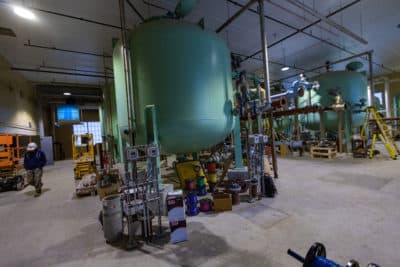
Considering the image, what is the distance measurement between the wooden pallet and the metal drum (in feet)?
23.7

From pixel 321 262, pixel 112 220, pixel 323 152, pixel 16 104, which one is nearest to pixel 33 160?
pixel 112 220

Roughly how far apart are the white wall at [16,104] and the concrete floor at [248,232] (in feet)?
15.9

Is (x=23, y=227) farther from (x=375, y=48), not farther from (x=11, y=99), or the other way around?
(x=375, y=48)

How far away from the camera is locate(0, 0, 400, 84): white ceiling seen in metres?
4.67

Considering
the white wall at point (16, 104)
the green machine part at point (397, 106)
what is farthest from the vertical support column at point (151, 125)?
the green machine part at point (397, 106)

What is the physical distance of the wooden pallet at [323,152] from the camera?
6972mm

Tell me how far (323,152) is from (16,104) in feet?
40.1

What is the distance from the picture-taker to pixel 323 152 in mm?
7199

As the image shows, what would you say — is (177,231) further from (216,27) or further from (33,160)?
(216,27)

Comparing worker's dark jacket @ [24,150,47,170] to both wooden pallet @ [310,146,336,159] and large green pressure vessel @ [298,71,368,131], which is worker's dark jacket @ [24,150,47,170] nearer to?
wooden pallet @ [310,146,336,159]

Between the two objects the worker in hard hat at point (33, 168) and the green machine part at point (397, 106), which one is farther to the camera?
the green machine part at point (397, 106)

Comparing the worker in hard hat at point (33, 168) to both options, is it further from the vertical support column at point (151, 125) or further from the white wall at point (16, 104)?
the vertical support column at point (151, 125)

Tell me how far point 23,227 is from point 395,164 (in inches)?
333

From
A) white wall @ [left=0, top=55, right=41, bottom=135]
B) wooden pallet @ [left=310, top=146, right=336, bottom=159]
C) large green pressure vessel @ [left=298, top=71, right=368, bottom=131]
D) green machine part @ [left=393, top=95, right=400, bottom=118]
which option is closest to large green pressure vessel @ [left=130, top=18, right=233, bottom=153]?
wooden pallet @ [left=310, top=146, right=336, bottom=159]
